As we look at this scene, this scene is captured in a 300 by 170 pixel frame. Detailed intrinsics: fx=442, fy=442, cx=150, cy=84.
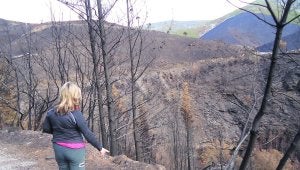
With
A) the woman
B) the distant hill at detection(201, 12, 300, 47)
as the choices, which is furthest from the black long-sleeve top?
the distant hill at detection(201, 12, 300, 47)

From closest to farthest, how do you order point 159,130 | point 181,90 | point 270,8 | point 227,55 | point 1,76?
point 270,8
point 1,76
point 159,130
point 181,90
point 227,55

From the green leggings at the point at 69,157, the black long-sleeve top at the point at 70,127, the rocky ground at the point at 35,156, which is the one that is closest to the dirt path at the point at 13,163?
the rocky ground at the point at 35,156

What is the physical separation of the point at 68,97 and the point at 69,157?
796 mm

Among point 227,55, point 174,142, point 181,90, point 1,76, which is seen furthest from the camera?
point 227,55

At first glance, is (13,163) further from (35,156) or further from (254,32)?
(254,32)

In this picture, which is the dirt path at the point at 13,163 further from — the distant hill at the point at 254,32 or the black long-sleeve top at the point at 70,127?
the distant hill at the point at 254,32

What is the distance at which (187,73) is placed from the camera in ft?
182

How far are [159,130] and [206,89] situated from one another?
42.1 ft

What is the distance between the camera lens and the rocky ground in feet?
30.2

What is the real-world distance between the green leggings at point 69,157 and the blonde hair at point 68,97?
19.0 inches

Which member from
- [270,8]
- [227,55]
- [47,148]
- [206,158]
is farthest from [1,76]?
[227,55]

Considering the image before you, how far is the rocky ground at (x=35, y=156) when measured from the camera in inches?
363

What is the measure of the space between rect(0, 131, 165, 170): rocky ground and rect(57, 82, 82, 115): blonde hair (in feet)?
12.0

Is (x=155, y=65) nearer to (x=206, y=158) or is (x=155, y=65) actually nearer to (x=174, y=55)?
(x=174, y=55)
